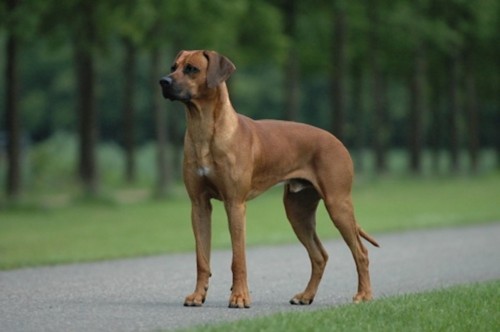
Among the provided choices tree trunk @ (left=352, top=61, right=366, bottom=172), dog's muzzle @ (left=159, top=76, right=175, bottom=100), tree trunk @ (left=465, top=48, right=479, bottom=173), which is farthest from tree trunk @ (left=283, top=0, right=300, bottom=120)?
dog's muzzle @ (left=159, top=76, right=175, bottom=100)

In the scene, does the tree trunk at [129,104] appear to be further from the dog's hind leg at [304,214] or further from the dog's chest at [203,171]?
the dog's chest at [203,171]

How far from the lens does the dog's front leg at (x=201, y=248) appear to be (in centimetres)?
966

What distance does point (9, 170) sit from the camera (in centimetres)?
2588

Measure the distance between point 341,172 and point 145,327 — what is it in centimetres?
267

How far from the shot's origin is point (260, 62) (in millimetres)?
39125

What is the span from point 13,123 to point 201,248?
669 inches

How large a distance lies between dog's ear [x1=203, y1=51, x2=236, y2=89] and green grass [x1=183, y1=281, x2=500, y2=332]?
6.54ft

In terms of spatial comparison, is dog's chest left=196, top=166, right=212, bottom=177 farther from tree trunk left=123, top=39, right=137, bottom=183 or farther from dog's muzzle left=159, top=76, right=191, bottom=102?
tree trunk left=123, top=39, right=137, bottom=183

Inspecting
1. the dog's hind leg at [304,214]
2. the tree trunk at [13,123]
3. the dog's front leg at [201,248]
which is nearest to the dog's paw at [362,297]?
the dog's hind leg at [304,214]

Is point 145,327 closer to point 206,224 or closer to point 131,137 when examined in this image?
point 206,224

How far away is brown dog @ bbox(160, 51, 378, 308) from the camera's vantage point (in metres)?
9.42

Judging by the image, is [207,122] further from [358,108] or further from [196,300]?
[358,108]

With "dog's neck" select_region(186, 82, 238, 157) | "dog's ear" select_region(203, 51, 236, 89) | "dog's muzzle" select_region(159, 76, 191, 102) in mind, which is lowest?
"dog's neck" select_region(186, 82, 238, 157)

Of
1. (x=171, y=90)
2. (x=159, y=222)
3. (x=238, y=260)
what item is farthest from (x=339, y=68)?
(x=171, y=90)
